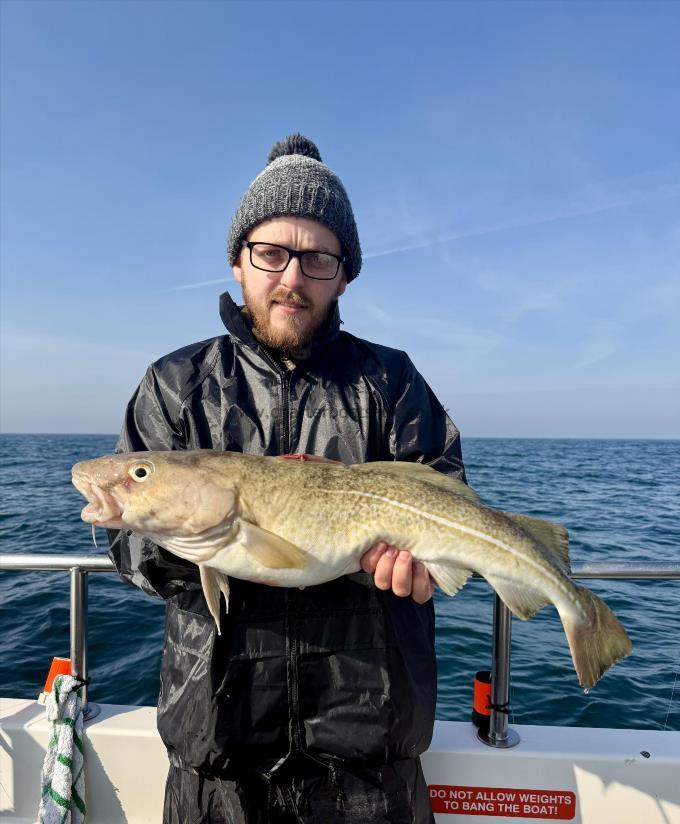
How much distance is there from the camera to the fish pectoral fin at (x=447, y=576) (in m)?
2.76

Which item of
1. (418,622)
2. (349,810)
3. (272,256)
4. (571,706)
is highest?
(272,256)

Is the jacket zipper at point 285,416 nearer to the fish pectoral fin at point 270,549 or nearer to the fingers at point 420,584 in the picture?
the fish pectoral fin at point 270,549

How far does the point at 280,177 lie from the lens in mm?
3408

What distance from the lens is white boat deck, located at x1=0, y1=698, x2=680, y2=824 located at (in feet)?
11.4

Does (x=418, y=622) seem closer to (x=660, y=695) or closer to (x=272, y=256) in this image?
(x=272, y=256)

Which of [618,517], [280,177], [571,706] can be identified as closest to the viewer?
[280,177]

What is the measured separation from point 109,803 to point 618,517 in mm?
18279

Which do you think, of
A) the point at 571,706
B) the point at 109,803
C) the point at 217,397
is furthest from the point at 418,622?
the point at 571,706

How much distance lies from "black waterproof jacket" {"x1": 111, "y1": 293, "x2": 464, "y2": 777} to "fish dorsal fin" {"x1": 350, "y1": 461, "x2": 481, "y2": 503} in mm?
199

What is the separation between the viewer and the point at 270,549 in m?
2.55

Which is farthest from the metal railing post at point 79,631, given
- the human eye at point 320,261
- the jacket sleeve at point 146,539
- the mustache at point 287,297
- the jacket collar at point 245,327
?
the human eye at point 320,261

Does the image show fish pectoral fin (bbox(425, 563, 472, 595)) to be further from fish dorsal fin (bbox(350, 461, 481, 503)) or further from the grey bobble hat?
the grey bobble hat

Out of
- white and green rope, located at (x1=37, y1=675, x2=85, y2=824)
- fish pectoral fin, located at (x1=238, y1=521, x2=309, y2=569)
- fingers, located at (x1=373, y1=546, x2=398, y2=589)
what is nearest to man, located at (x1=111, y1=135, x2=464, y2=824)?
fingers, located at (x1=373, y1=546, x2=398, y2=589)

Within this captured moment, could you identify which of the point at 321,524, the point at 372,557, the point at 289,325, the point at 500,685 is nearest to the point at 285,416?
the point at 289,325
